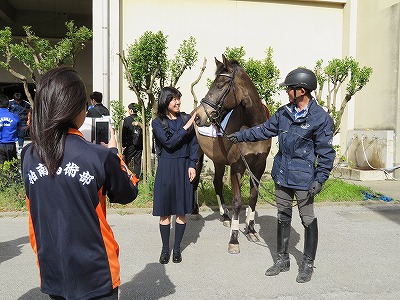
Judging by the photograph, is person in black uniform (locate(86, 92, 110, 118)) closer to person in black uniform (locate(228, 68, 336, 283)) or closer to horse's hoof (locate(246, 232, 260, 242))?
horse's hoof (locate(246, 232, 260, 242))

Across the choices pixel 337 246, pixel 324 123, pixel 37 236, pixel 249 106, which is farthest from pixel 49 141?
pixel 337 246

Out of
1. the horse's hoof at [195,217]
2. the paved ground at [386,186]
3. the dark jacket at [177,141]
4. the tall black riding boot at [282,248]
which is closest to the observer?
the tall black riding boot at [282,248]

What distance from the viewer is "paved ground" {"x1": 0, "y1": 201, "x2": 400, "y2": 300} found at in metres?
3.70

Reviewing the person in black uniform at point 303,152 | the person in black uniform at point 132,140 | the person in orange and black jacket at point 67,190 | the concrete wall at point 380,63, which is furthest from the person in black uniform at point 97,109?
the concrete wall at point 380,63

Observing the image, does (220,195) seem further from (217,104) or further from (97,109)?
(97,109)

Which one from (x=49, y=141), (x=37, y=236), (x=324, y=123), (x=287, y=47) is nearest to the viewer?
(x=49, y=141)

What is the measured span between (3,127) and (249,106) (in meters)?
5.07

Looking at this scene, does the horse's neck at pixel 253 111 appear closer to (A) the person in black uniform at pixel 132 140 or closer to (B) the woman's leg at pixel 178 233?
(B) the woman's leg at pixel 178 233

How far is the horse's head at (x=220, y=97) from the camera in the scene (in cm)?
449

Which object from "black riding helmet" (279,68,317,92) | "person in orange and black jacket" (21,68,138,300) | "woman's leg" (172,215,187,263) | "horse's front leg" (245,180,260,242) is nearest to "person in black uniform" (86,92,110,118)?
Answer: "woman's leg" (172,215,187,263)

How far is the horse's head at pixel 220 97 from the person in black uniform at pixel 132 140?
3.66 meters

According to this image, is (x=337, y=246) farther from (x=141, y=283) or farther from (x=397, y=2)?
(x=397, y=2)

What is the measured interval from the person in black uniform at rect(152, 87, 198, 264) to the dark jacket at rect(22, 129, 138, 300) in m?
2.39

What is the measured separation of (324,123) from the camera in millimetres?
3762
